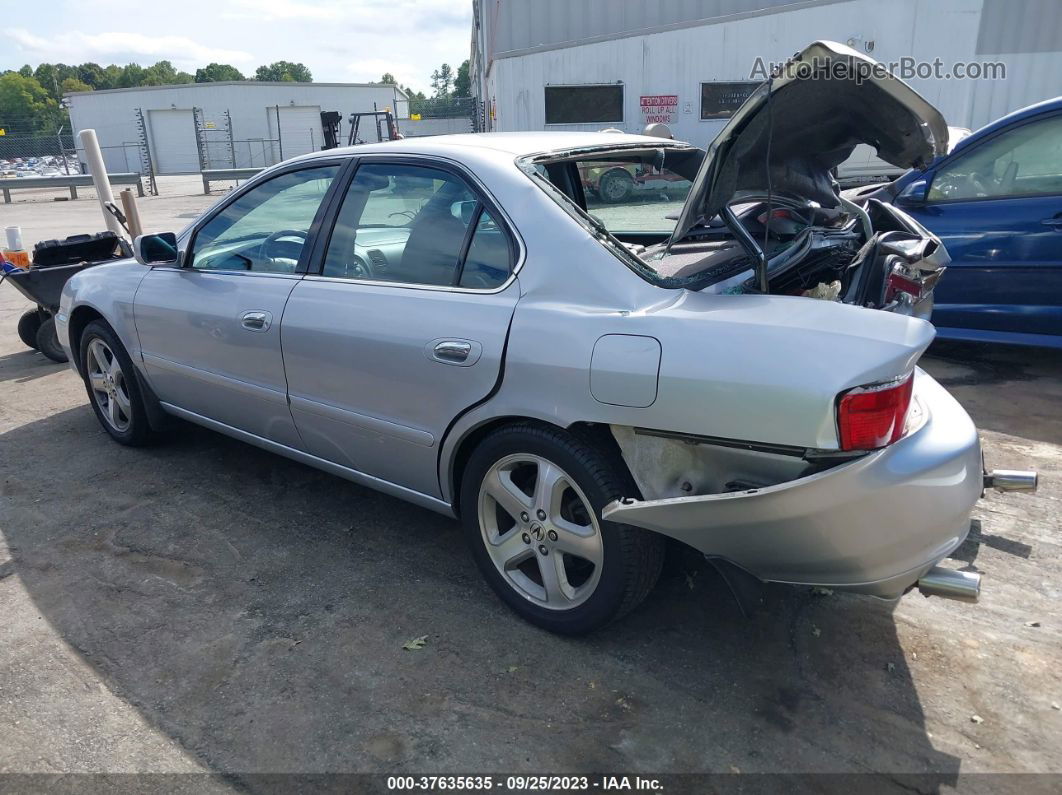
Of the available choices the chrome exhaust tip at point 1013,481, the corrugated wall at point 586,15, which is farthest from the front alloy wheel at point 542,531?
the corrugated wall at point 586,15

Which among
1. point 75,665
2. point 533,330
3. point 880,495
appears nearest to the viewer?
point 880,495

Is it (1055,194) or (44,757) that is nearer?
(44,757)

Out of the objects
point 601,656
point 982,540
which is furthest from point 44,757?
point 982,540

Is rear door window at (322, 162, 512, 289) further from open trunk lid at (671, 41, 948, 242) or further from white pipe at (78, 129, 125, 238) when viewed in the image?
white pipe at (78, 129, 125, 238)

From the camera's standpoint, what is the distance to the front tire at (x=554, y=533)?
2525mm

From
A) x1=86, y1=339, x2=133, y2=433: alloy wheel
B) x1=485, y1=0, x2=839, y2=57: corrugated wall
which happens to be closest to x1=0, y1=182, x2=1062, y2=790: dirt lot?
x1=86, y1=339, x2=133, y2=433: alloy wheel

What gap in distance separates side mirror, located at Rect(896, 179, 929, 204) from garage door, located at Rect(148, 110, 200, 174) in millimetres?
44969

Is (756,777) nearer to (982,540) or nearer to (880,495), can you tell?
(880,495)

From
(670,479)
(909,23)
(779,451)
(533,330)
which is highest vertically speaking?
(909,23)

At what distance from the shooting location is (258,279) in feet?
11.6

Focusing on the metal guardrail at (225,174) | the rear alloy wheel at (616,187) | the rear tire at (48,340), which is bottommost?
the rear tire at (48,340)

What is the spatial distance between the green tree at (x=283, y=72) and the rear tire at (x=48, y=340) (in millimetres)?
112833

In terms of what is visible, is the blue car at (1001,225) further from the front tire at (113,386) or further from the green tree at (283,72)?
the green tree at (283,72)

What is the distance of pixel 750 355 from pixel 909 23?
1534cm
